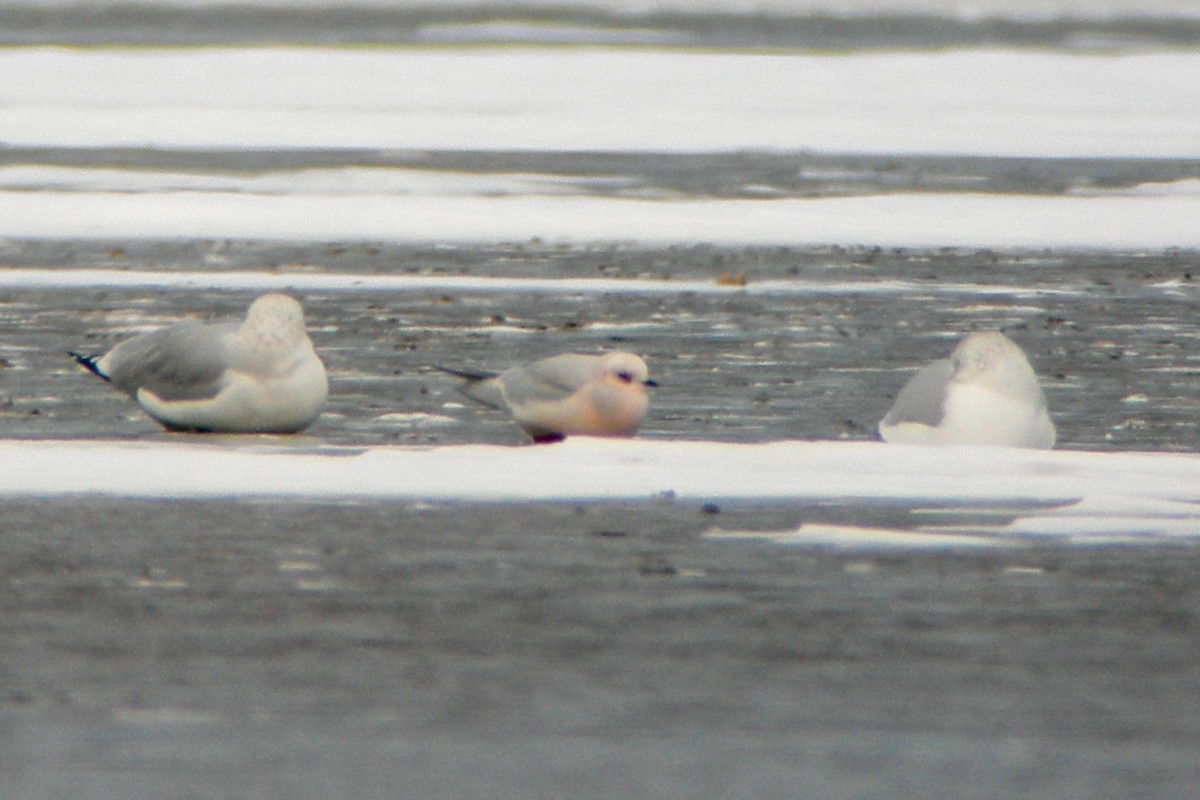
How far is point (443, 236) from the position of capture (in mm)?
21281

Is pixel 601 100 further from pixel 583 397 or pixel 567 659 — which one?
pixel 567 659

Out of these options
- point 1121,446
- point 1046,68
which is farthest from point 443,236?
point 1046,68

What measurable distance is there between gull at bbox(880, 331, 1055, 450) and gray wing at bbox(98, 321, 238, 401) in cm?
271

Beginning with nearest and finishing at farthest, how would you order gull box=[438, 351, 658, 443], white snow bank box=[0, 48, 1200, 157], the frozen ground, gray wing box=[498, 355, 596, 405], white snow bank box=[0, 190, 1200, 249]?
the frozen ground → gull box=[438, 351, 658, 443] → gray wing box=[498, 355, 596, 405] → white snow bank box=[0, 190, 1200, 249] → white snow bank box=[0, 48, 1200, 157]

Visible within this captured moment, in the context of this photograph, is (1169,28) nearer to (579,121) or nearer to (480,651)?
(579,121)

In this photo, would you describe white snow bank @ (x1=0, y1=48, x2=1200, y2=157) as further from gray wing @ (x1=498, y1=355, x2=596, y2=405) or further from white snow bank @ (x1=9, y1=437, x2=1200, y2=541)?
white snow bank @ (x1=9, y1=437, x2=1200, y2=541)

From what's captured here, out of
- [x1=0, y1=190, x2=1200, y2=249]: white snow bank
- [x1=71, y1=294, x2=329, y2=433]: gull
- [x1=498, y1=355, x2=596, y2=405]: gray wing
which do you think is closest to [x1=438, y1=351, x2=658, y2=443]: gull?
[x1=498, y1=355, x2=596, y2=405]: gray wing

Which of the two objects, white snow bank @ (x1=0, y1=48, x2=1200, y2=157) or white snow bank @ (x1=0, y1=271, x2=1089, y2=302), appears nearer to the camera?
white snow bank @ (x1=0, y1=271, x2=1089, y2=302)

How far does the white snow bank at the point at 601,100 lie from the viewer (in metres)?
30.8

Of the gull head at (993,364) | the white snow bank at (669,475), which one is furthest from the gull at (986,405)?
the white snow bank at (669,475)

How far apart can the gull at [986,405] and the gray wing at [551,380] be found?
1.27 m

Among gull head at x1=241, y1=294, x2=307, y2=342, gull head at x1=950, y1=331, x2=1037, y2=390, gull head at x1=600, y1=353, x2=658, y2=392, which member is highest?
gull head at x1=950, y1=331, x2=1037, y2=390

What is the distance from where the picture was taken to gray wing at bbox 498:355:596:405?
10.1 m

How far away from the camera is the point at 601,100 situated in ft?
118
